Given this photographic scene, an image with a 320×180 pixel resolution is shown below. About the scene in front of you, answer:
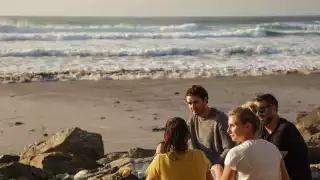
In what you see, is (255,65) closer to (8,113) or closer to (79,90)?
(79,90)

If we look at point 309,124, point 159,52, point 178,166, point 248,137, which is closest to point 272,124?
point 248,137

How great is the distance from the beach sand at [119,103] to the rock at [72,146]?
0.77 metres

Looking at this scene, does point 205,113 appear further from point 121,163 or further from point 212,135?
point 121,163

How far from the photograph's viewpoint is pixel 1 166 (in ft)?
22.9

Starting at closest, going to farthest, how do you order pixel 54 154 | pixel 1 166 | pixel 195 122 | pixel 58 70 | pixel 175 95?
pixel 195 122 → pixel 1 166 → pixel 54 154 → pixel 175 95 → pixel 58 70

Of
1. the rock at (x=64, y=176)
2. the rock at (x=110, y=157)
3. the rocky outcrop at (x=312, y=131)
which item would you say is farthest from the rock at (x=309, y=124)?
the rock at (x=64, y=176)

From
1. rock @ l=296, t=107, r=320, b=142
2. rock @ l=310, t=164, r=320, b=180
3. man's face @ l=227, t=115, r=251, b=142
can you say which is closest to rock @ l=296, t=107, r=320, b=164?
rock @ l=296, t=107, r=320, b=142

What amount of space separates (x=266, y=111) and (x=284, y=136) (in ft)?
0.75

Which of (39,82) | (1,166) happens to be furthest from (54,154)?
(39,82)

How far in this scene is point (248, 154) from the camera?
3.63m

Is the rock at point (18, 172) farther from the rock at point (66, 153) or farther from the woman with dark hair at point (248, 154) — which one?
the woman with dark hair at point (248, 154)

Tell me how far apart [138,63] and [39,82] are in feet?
17.4

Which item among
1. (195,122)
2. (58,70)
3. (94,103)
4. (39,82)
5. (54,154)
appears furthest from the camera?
(58,70)

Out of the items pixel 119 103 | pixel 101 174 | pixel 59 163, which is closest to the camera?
pixel 101 174
